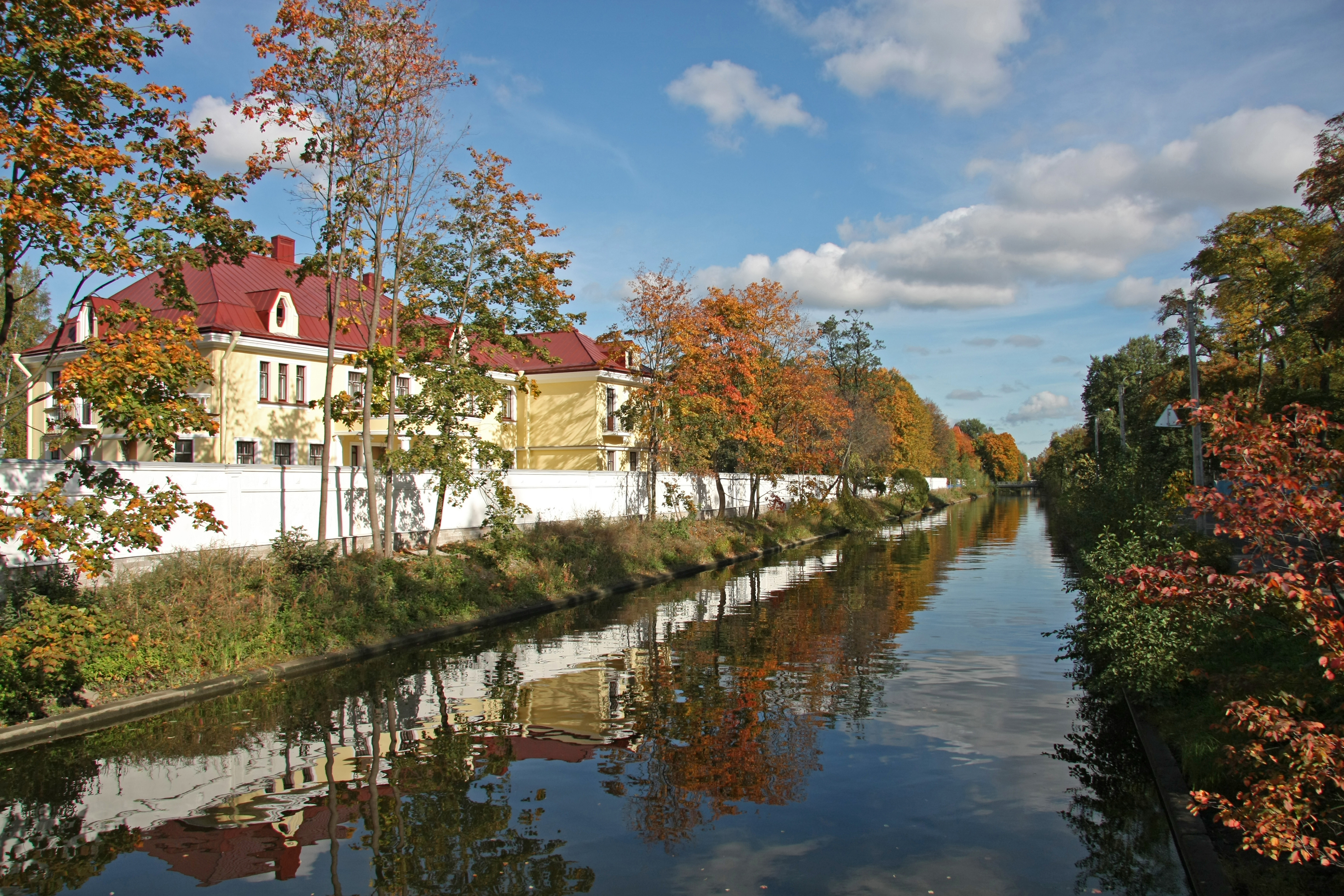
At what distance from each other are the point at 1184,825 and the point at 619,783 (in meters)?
4.48

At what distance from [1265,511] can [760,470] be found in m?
38.0

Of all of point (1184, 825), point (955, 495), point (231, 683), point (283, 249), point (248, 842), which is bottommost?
point (231, 683)

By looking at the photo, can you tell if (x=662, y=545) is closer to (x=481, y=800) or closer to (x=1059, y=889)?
(x=481, y=800)

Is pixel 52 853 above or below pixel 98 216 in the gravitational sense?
below

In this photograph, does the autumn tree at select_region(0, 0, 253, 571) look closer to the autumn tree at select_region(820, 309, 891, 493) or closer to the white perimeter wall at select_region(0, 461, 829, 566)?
the white perimeter wall at select_region(0, 461, 829, 566)

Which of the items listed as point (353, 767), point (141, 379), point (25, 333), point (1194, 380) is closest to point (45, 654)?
point (141, 379)

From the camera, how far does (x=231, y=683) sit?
12.4 metres

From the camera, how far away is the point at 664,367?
32.6m

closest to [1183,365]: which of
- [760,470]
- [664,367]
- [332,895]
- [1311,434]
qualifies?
[760,470]

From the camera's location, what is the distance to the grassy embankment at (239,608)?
34.1 ft

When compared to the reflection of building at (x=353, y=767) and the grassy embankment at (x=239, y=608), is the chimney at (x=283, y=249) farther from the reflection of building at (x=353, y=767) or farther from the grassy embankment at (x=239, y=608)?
the reflection of building at (x=353, y=767)

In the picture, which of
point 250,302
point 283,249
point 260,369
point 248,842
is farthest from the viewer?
point 283,249

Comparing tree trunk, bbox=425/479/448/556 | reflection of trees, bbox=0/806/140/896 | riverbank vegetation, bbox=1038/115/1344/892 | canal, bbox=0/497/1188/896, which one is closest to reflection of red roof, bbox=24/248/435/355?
tree trunk, bbox=425/479/448/556

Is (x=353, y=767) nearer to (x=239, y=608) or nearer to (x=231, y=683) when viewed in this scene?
(x=231, y=683)
